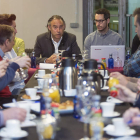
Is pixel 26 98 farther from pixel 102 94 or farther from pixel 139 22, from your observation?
pixel 139 22

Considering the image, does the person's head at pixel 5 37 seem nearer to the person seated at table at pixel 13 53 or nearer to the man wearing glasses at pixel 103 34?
the person seated at table at pixel 13 53

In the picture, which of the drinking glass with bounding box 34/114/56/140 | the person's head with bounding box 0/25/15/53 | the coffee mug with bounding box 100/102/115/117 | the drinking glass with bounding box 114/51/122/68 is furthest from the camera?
the drinking glass with bounding box 114/51/122/68

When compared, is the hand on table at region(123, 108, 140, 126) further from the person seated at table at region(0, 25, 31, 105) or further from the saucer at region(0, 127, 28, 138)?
the person seated at table at region(0, 25, 31, 105)

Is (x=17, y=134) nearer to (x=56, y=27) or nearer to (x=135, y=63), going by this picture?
(x=135, y=63)

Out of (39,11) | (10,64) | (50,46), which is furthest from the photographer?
(39,11)

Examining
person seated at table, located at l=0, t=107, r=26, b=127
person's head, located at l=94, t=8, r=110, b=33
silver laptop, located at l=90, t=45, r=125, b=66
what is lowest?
person seated at table, located at l=0, t=107, r=26, b=127

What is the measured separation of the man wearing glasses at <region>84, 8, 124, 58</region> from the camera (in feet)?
16.9

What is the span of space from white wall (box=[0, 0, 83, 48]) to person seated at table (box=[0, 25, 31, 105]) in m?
3.27

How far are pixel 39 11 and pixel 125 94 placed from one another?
16.7ft

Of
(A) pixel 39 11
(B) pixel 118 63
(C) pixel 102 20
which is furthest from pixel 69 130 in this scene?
(A) pixel 39 11

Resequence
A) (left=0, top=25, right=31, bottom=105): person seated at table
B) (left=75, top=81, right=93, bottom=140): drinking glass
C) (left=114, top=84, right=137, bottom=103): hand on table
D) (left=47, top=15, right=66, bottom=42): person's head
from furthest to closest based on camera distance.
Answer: (left=47, top=15, right=66, bottom=42): person's head → (left=0, top=25, right=31, bottom=105): person seated at table → (left=114, top=84, right=137, bottom=103): hand on table → (left=75, top=81, right=93, bottom=140): drinking glass

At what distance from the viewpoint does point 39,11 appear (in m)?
6.50

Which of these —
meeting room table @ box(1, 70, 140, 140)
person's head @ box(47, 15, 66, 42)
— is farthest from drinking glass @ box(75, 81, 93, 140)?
person's head @ box(47, 15, 66, 42)

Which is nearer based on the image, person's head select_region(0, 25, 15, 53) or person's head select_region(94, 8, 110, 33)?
person's head select_region(0, 25, 15, 53)
